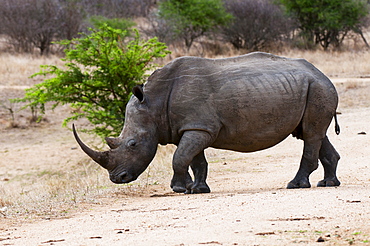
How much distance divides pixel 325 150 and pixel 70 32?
1267 inches

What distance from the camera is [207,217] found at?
5711mm

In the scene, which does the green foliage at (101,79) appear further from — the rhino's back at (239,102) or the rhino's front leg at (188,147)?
the rhino's front leg at (188,147)

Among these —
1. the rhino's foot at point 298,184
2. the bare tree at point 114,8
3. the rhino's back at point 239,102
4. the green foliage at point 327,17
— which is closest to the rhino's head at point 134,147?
the rhino's back at point 239,102

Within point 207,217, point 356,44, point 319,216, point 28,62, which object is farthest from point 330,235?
point 356,44

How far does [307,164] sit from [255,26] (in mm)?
29762

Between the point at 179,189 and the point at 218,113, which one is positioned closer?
the point at 218,113

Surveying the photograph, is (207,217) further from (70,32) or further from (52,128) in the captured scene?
(70,32)

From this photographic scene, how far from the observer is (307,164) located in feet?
26.2

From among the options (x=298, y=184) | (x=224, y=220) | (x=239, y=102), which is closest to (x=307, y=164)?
(x=298, y=184)

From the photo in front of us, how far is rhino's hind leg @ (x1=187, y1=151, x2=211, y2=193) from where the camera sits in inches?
312

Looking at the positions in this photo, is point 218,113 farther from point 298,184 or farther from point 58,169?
point 58,169

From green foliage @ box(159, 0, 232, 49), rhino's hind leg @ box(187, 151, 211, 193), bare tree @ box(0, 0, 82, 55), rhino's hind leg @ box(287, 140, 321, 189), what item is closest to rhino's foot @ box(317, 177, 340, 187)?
rhino's hind leg @ box(287, 140, 321, 189)

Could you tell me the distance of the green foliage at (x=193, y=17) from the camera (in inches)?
1437

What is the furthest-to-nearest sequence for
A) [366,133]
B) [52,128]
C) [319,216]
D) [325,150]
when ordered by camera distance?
[52,128] < [366,133] < [325,150] < [319,216]
